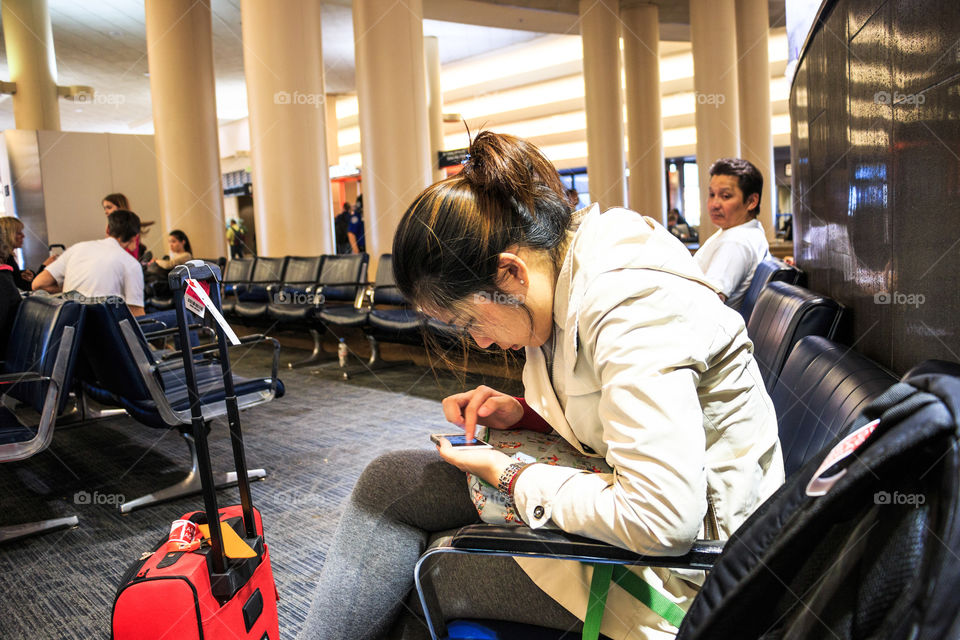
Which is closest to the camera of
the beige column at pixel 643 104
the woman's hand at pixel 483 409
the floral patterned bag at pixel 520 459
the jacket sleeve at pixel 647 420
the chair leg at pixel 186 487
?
the jacket sleeve at pixel 647 420

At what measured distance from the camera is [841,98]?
1.81 m

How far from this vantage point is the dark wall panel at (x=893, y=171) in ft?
3.65

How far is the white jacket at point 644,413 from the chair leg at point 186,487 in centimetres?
205

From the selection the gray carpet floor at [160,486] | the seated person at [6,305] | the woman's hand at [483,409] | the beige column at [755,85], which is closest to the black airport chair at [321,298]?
the gray carpet floor at [160,486]

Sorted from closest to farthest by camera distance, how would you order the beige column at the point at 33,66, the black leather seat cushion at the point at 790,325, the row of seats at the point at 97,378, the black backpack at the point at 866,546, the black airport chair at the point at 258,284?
the black backpack at the point at 866,546
the black leather seat cushion at the point at 790,325
the row of seats at the point at 97,378
the black airport chair at the point at 258,284
the beige column at the point at 33,66

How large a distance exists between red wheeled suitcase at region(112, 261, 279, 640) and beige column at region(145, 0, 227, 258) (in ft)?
27.8

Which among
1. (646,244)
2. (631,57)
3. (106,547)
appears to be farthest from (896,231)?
(631,57)

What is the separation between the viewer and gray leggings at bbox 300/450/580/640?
1.12 metres

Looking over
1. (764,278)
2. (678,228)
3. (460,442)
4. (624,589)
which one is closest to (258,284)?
(764,278)

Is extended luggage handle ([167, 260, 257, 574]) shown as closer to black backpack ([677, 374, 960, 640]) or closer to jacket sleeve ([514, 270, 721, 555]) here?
jacket sleeve ([514, 270, 721, 555])

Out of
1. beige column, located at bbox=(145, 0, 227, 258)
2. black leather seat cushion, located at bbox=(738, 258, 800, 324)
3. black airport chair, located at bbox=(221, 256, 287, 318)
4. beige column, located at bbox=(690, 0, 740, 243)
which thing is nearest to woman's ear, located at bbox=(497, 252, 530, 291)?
black leather seat cushion, located at bbox=(738, 258, 800, 324)

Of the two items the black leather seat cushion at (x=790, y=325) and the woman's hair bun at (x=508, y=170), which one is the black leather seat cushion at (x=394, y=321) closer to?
the black leather seat cushion at (x=790, y=325)

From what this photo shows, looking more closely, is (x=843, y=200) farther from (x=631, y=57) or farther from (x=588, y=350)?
(x=631, y=57)

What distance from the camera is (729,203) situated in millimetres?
3225
